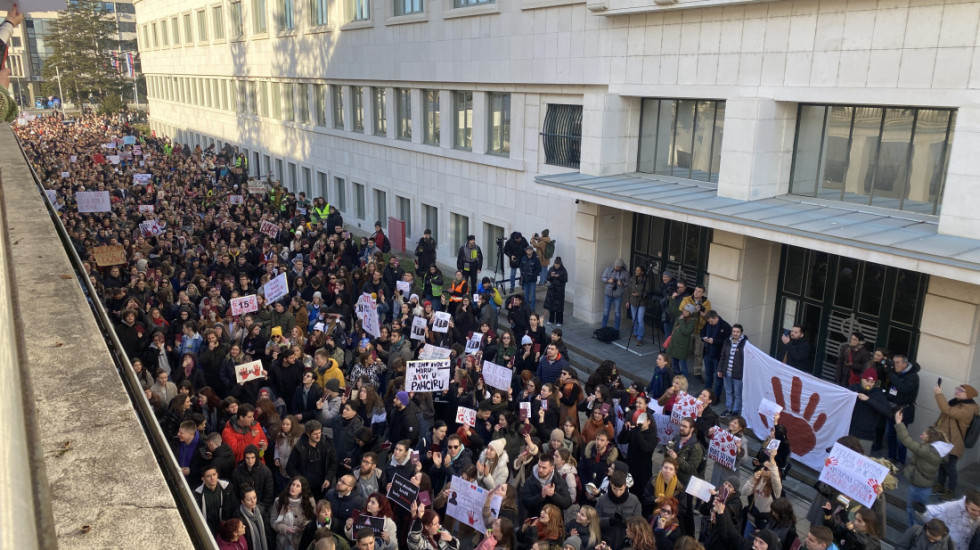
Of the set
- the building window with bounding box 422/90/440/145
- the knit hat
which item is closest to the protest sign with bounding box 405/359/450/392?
the knit hat

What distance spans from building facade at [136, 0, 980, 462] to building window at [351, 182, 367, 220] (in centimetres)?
351

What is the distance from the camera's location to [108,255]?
1570 centimetres

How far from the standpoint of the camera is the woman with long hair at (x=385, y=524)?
24.0 feet

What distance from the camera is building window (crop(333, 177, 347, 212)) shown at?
106 feet

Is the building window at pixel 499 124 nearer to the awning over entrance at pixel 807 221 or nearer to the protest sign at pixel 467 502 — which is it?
the awning over entrance at pixel 807 221

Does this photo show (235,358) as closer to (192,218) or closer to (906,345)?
(906,345)

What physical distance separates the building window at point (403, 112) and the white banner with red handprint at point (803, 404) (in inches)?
676

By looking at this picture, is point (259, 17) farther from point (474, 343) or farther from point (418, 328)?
point (474, 343)

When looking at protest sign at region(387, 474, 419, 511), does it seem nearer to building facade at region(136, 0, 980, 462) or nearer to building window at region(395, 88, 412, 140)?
building facade at region(136, 0, 980, 462)

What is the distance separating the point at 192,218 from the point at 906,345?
19.8 meters

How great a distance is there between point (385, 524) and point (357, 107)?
25.0 m

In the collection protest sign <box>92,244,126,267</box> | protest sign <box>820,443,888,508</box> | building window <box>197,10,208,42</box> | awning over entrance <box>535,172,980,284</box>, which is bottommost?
protest sign <box>820,443,888,508</box>

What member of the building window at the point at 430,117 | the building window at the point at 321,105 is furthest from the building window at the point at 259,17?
the building window at the point at 430,117

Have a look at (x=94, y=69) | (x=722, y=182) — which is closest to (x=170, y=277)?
(x=722, y=182)
